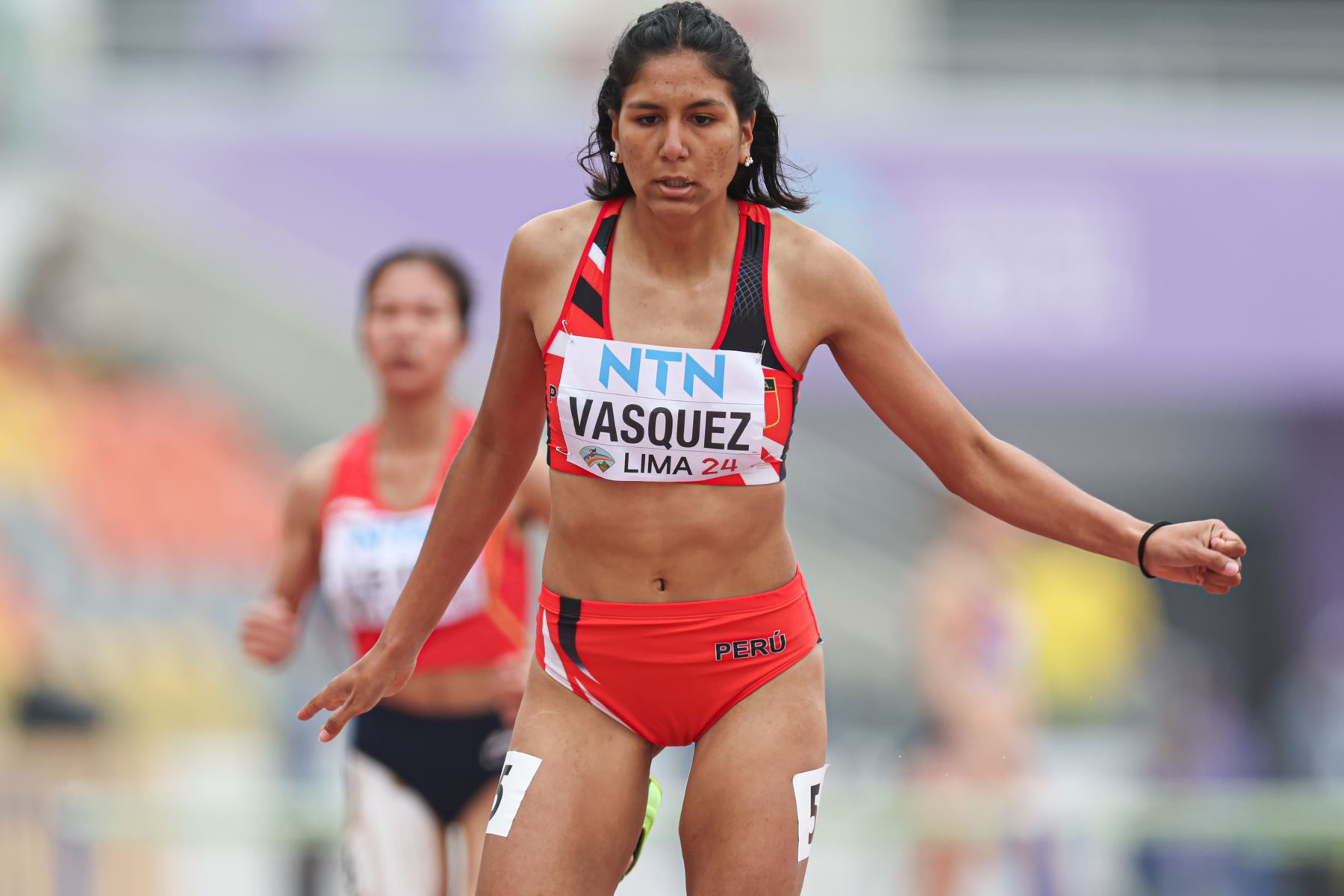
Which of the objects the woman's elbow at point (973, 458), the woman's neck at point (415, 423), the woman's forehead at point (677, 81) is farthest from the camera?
the woman's neck at point (415, 423)

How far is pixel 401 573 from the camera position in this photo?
5844 mm

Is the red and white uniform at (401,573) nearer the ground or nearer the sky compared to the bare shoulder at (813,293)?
nearer the ground

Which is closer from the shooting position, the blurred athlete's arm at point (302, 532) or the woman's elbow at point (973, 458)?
the woman's elbow at point (973, 458)

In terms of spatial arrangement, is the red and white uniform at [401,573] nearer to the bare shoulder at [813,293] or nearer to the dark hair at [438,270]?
the dark hair at [438,270]

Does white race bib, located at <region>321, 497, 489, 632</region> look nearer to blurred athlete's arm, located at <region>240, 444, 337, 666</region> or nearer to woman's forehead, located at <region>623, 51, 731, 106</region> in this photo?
blurred athlete's arm, located at <region>240, 444, 337, 666</region>

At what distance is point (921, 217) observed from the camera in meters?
15.0

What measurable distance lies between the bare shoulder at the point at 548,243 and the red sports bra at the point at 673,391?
44mm

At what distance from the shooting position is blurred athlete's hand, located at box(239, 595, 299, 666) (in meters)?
5.77

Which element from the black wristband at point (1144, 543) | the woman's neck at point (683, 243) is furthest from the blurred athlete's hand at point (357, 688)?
the black wristband at point (1144, 543)

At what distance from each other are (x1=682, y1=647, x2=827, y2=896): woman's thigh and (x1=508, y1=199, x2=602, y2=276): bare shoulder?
1.10 meters

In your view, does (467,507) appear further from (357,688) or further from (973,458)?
(973,458)

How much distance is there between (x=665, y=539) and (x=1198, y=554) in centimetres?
119

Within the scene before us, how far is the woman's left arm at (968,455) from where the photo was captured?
13.8ft

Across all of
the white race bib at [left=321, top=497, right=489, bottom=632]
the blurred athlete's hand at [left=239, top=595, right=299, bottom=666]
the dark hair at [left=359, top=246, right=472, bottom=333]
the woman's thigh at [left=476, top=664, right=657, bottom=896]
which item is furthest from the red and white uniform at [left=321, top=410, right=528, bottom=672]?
the woman's thigh at [left=476, top=664, right=657, bottom=896]
